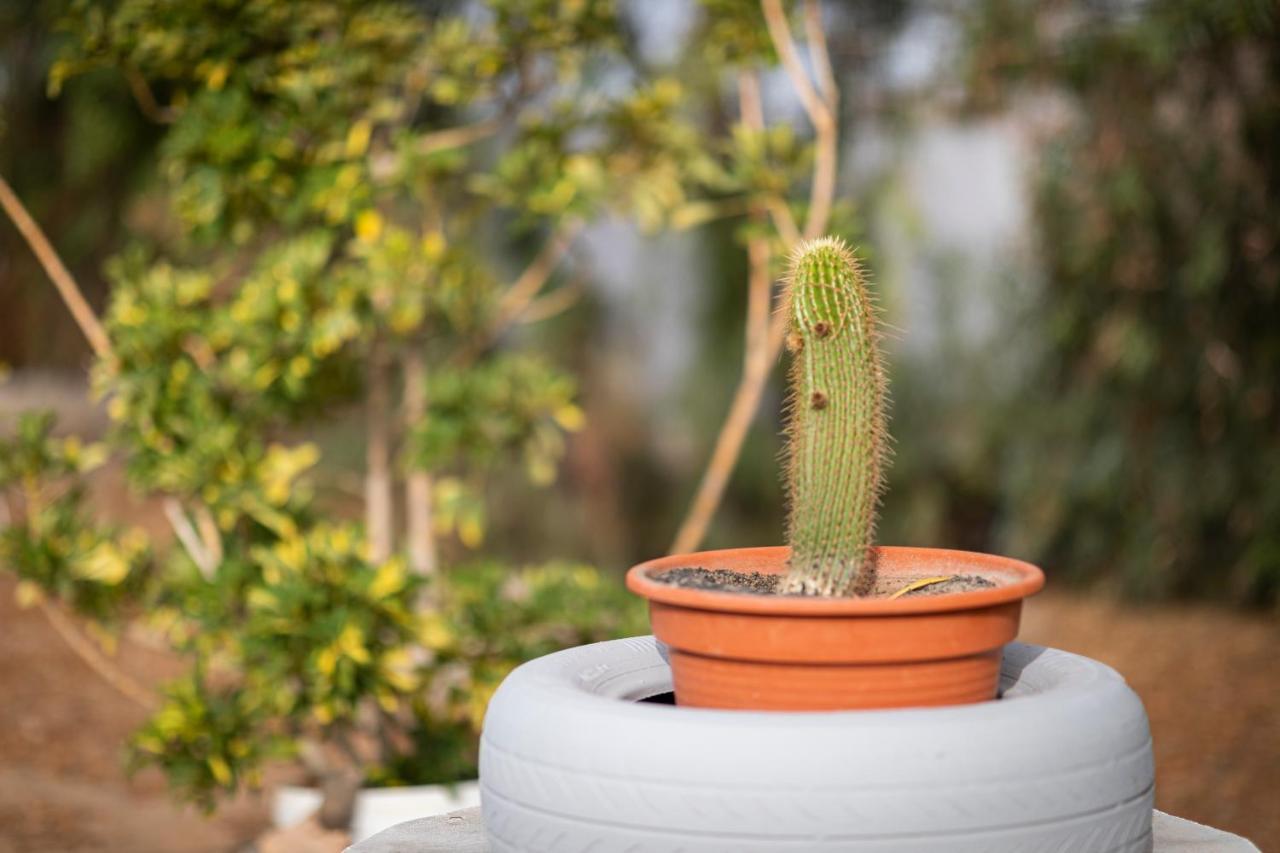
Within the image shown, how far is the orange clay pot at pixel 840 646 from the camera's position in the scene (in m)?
1.46

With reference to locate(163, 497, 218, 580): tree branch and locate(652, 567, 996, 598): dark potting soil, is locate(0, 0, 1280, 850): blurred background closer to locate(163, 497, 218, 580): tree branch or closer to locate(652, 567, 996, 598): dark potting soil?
locate(163, 497, 218, 580): tree branch

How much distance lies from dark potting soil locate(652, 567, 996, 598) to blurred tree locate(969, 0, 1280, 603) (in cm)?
351

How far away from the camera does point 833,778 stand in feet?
4.40

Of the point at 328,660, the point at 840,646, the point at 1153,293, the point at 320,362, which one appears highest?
the point at 320,362

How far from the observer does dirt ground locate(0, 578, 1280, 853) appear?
374cm

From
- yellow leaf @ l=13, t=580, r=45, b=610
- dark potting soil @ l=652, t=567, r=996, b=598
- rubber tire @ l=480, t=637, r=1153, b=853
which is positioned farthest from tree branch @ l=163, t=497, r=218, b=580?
rubber tire @ l=480, t=637, r=1153, b=853

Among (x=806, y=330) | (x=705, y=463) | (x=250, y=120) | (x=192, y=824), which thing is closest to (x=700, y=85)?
(x=705, y=463)

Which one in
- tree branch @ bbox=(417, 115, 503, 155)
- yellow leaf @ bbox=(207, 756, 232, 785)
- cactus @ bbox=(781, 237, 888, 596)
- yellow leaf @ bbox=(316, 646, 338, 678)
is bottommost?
yellow leaf @ bbox=(207, 756, 232, 785)

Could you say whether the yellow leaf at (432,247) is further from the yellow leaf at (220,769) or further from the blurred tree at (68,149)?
the blurred tree at (68,149)

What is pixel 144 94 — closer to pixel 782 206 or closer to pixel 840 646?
pixel 782 206

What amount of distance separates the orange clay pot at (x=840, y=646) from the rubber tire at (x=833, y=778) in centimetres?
8

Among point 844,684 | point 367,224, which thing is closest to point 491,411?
point 367,224

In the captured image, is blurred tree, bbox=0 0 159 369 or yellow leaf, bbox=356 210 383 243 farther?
blurred tree, bbox=0 0 159 369

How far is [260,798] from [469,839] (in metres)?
2.53
